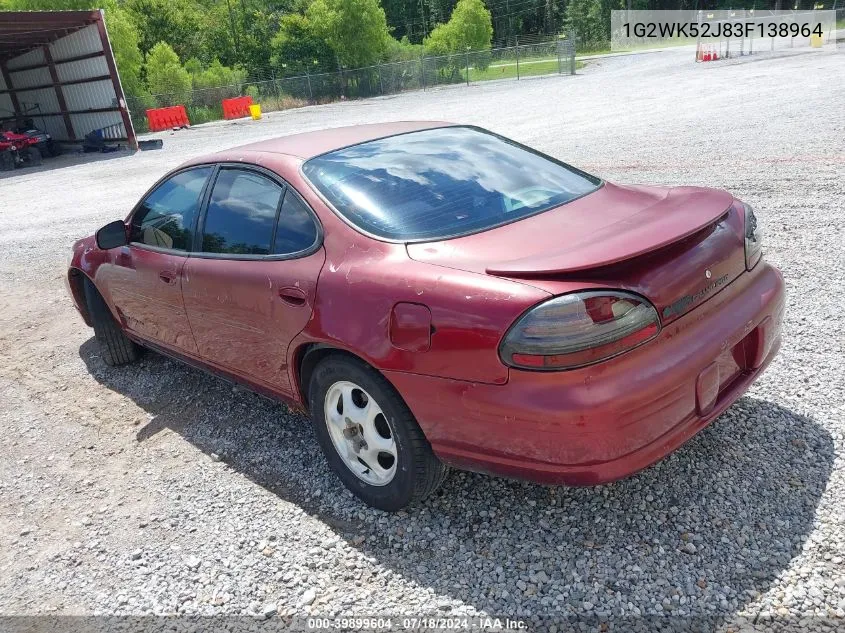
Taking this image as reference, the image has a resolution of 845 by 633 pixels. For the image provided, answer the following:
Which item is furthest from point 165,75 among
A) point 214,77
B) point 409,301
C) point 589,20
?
point 589,20

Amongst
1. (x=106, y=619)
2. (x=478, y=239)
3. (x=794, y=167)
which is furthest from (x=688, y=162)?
(x=106, y=619)

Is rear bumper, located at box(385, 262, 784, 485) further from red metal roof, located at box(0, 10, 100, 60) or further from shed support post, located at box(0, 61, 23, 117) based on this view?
shed support post, located at box(0, 61, 23, 117)

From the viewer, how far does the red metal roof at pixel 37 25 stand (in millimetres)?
19750

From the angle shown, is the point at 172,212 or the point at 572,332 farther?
the point at 172,212

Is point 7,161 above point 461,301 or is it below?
below

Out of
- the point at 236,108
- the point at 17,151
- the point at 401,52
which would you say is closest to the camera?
the point at 17,151

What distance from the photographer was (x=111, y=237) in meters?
4.03

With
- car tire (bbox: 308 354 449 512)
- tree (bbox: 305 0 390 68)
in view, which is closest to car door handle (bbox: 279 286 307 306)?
car tire (bbox: 308 354 449 512)

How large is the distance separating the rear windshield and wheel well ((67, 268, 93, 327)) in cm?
271

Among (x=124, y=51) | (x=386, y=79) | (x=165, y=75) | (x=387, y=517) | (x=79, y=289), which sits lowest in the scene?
(x=387, y=517)

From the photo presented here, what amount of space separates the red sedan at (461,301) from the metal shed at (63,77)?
21.6 metres

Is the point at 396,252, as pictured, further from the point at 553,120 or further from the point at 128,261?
the point at 553,120

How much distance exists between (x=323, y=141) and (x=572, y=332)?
6.40 feet

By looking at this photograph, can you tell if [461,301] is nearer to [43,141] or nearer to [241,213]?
[241,213]
